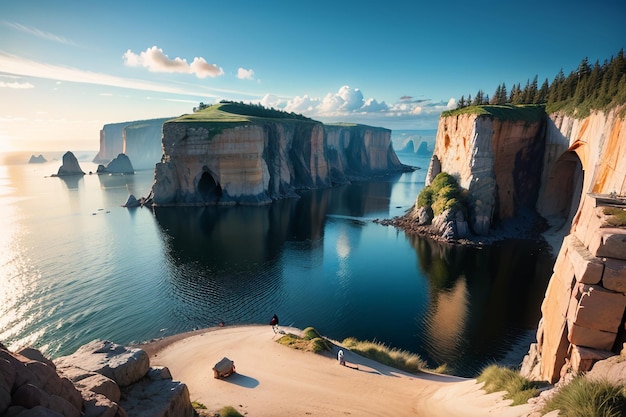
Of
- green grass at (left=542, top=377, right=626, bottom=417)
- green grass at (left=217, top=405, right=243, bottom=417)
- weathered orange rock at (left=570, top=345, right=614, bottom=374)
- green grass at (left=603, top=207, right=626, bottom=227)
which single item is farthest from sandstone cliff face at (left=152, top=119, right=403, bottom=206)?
green grass at (left=542, top=377, right=626, bottom=417)

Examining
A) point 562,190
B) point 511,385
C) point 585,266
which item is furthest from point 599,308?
point 562,190

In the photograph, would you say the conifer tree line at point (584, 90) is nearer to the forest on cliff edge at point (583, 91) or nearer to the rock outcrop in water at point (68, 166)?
the forest on cliff edge at point (583, 91)

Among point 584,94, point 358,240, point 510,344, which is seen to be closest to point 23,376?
point 510,344

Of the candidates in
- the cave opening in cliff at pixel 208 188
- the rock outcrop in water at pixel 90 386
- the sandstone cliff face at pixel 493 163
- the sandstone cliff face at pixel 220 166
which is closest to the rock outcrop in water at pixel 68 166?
the sandstone cliff face at pixel 220 166

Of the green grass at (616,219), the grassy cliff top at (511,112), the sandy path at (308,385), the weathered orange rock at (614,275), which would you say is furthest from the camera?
the grassy cliff top at (511,112)

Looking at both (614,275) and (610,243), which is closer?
(614,275)

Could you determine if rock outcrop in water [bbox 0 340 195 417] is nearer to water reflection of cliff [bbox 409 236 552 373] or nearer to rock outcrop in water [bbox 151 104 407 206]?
water reflection of cliff [bbox 409 236 552 373]

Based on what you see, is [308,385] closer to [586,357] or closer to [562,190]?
[586,357]

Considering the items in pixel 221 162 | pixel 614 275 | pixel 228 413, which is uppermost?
pixel 614 275
